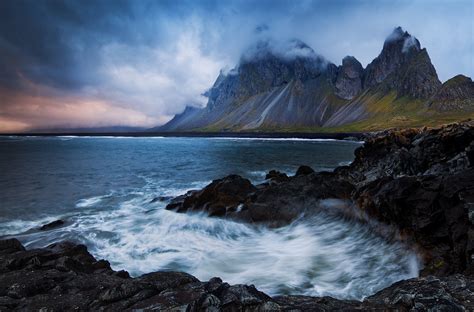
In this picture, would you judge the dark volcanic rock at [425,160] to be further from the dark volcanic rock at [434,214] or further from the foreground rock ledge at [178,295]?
the foreground rock ledge at [178,295]

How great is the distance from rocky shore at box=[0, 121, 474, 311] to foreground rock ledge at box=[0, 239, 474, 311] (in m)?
0.02

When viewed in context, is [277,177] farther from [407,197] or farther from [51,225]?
[51,225]

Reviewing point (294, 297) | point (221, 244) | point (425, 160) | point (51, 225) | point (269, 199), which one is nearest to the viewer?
point (294, 297)

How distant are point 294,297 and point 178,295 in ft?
9.79

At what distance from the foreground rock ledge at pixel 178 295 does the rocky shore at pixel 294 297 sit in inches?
0.9

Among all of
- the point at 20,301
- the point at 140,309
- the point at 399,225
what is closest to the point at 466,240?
the point at 399,225

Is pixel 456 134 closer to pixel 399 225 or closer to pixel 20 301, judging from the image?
pixel 399 225

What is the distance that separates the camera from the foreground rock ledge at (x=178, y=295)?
21.8 ft

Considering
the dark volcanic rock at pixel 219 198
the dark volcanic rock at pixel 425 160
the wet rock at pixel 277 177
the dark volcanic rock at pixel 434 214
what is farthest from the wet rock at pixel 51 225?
the dark volcanic rock at pixel 425 160

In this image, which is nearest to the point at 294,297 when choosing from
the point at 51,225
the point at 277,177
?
the point at 51,225

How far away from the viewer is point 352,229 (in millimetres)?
18406

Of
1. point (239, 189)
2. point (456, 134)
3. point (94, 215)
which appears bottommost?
point (94, 215)

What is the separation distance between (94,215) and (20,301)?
64.5 feet

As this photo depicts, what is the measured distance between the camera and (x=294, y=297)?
8180 millimetres
